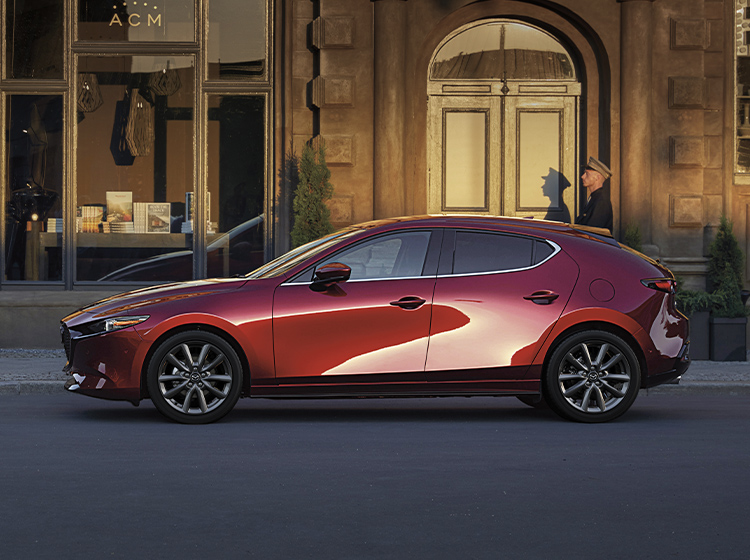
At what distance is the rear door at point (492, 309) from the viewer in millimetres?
8844

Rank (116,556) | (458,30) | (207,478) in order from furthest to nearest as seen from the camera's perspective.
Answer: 1. (458,30)
2. (207,478)
3. (116,556)

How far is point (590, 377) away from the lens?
9.01 m

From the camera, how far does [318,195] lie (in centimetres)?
1506

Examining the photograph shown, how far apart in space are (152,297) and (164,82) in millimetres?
7610

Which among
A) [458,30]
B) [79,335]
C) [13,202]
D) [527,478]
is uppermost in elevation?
[458,30]

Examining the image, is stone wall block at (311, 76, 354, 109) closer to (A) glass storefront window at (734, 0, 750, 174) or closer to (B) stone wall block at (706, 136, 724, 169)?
(B) stone wall block at (706, 136, 724, 169)

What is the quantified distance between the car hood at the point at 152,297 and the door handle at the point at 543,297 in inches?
86.5

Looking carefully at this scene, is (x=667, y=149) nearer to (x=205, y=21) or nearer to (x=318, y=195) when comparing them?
(x=318, y=195)

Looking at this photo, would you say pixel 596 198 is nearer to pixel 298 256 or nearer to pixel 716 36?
pixel 716 36

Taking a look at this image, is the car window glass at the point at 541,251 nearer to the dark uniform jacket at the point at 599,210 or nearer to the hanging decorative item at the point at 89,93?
the dark uniform jacket at the point at 599,210

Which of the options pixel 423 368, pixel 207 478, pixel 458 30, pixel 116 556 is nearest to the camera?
pixel 116 556

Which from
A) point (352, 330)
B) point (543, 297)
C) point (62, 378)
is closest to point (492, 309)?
point (543, 297)

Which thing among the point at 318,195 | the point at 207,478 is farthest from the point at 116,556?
the point at 318,195

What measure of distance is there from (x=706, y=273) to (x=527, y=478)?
9387 mm
